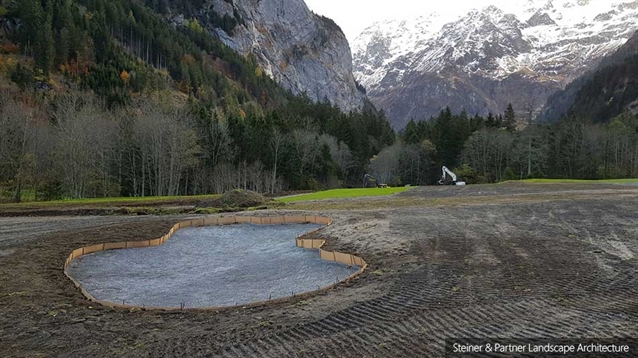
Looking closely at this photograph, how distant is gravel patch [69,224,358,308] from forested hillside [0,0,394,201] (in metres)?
29.9

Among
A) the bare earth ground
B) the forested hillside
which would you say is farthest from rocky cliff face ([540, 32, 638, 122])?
the bare earth ground

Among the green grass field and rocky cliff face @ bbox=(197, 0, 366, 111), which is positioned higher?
rocky cliff face @ bbox=(197, 0, 366, 111)

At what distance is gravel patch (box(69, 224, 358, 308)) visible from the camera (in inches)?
455

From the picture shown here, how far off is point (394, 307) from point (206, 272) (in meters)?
7.35

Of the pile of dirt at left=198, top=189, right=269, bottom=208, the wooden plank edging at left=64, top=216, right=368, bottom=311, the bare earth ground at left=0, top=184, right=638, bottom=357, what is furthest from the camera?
the pile of dirt at left=198, top=189, right=269, bottom=208

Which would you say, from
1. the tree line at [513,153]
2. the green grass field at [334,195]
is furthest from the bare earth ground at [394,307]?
the tree line at [513,153]

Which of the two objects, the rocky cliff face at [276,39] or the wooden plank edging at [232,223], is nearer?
the wooden plank edging at [232,223]

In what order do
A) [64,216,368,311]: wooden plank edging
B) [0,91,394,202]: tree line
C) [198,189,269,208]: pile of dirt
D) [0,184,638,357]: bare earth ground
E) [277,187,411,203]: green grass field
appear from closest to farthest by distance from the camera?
[0,184,638,357]: bare earth ground < [64,216,368,311]: wooden plank edging < [198,189,269,208]: pile of dirt < [277,187,411,203]: green grass field < [0,91,394,202]: tree line

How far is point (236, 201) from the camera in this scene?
3256 centimetres

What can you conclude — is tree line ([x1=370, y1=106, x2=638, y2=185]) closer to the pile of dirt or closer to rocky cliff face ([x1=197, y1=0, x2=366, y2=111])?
the pile of dirt

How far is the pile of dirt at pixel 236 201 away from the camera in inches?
1262

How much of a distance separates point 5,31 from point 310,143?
6701 cm

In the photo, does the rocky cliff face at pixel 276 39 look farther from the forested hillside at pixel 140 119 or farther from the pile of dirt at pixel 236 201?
the pile of dirt at pixel 236 201

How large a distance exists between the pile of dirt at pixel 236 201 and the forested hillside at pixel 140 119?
19806mm
